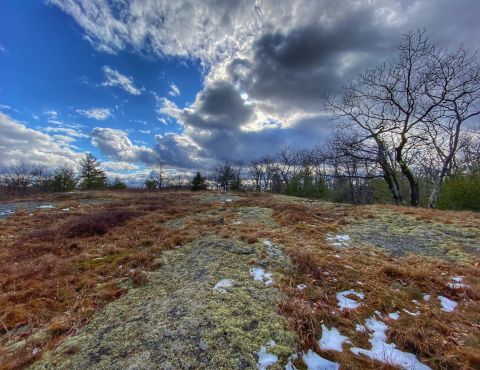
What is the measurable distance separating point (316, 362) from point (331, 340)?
362 millimetres

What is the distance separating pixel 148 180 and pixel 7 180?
85.4 feet

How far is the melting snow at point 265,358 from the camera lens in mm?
2232

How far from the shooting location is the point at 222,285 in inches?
143

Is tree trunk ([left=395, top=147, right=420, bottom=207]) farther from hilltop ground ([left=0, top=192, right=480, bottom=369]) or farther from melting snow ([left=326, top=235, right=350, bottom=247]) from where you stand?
melting snow ([left=326, top=235, right=350, bottom=247])

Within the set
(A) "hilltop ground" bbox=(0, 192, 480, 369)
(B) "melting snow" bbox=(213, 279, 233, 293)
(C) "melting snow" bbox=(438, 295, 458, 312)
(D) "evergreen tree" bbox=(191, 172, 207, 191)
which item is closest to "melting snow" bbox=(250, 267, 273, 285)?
(A) "hilltop ground" bbox=(0, 192, 480, 369)

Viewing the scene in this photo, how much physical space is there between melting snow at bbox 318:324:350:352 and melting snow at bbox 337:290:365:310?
52cm

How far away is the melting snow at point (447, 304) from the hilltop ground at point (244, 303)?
0.05 ft

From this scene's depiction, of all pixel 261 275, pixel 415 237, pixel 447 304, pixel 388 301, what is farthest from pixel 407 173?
pixel 261 275

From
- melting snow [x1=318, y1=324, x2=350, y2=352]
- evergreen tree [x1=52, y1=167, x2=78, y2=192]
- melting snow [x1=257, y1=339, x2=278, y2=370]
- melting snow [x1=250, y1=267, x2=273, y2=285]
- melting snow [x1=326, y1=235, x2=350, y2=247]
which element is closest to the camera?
melting snow [x1=257, y1=339, x2=278, y2=370]

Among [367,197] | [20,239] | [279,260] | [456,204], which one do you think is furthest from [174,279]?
[367,197]

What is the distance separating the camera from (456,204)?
17406mm

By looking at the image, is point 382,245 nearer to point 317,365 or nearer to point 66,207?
point 317,365

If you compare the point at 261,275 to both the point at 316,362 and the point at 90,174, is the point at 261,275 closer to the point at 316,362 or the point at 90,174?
Answer: the point at 316,362

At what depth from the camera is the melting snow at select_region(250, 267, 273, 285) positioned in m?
3.83
